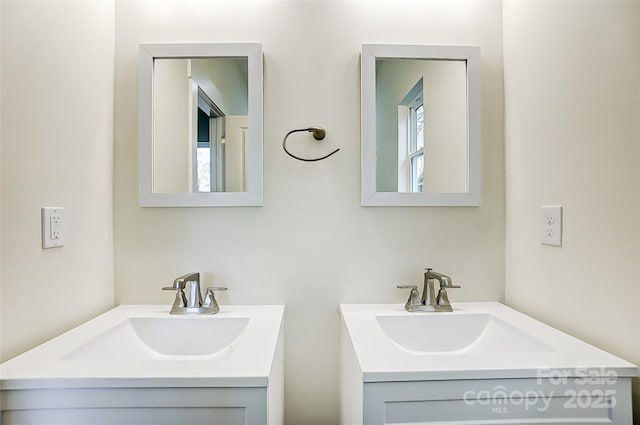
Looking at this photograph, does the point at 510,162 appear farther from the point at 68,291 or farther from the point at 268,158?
the point at 68,291

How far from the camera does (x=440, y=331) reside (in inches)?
45.6

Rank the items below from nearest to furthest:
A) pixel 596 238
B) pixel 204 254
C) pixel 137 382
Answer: pixel 137 382 → pixel 596 238 → pixel 204 254

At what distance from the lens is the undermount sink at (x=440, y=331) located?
44.9 inches

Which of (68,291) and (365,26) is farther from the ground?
(365,26)

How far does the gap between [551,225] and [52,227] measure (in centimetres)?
144

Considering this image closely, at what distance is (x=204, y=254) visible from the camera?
1.27m

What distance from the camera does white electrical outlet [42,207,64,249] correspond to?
92cm

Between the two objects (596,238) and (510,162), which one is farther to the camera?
(510,162)

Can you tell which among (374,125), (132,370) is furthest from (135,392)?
(374,125)

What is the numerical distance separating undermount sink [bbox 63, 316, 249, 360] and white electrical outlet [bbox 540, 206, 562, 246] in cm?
98

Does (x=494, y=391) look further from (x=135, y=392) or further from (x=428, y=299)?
(x=135, y=392)

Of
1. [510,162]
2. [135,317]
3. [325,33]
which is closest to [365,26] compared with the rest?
[325,33]

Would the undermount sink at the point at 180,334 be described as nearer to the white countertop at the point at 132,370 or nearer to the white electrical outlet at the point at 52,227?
the white countertop at the point at 132,370

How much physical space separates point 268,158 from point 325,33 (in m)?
0.51
